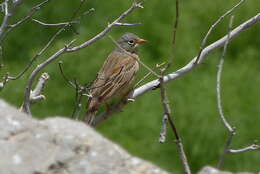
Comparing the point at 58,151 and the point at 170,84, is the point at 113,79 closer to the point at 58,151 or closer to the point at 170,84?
the point at 58,151

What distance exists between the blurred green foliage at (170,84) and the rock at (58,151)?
7.27 m

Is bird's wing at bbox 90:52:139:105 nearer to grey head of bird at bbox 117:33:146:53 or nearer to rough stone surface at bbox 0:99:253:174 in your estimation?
grey head of bird at bbox 117:33:146:53

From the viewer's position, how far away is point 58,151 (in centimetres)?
423

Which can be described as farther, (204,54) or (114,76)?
(114,76)

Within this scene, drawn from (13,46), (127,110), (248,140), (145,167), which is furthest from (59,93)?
(145,167)

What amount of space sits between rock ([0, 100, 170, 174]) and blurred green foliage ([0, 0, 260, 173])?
7.27m

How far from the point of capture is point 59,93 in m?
13.0

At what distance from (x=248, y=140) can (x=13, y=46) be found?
15.1 feet

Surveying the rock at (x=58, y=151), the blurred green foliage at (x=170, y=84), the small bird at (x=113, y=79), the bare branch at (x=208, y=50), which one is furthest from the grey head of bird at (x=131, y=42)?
the rock at (x=58, y=151)

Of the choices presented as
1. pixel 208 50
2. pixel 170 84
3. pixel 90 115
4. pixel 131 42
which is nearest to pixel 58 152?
pixel 208 50

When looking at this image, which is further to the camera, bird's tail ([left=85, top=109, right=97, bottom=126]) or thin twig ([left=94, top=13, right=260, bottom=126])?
bird's tail ([left=85, top=109, right=97, bottom=126])

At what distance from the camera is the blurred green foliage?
40.3 ft

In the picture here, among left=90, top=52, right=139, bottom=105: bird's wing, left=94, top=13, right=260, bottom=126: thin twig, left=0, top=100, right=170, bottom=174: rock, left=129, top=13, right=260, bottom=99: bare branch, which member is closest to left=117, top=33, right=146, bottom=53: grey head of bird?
left=90, top=52, right=139, bottom=105: bird's wing

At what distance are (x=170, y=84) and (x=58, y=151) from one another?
8.80 meters
